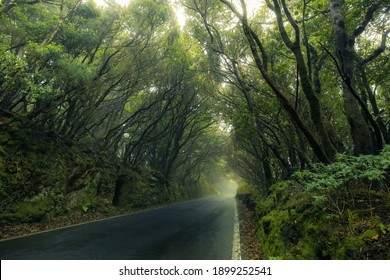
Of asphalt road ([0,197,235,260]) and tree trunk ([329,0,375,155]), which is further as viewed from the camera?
tree trunk ([329,0,375,155])

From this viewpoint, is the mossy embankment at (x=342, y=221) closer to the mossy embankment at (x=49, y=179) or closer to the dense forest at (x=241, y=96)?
the dense forest at (x=241, y=96)

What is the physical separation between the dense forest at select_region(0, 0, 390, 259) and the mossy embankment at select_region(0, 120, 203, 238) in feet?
0.22

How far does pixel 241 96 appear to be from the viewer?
61.9ft

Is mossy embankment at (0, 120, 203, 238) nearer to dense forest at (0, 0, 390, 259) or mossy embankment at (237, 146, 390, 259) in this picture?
dense forest at (0, 0, 390, 259)

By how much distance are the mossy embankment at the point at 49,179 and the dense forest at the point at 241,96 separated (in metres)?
0.07

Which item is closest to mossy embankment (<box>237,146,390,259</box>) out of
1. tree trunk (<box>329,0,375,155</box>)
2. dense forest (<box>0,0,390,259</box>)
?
dense forest (<box>0,0,390,259</box>)

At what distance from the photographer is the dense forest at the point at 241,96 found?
18.8 ft

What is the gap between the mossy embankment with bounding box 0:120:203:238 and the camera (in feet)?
34.5

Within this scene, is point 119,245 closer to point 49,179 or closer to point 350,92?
point 49,179

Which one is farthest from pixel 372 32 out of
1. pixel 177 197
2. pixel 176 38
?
pixel 177 197

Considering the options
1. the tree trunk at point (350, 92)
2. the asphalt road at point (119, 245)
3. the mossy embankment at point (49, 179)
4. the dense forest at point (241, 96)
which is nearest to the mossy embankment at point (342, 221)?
the dense forest at point (241, 96)

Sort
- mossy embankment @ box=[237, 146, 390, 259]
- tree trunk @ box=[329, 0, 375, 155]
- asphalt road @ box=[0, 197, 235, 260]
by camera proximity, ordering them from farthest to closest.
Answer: tree trunk @ box=[329, 0, 375, 155] < asphalt road @ box=[0, 197, 235, 260] < mossy embankment @ box=[237, 146, 390, 259]
